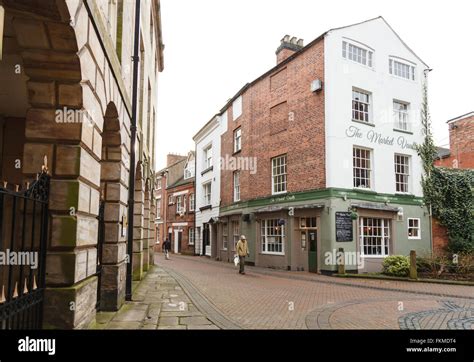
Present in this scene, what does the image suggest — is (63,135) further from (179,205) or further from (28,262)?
(179,205)

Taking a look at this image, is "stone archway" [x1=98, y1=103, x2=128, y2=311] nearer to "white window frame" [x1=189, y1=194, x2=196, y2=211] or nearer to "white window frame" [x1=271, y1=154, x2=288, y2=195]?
"white window frame" [x1=271, y1=154, x2=288, y2=195]

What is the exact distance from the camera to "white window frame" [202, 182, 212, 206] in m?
30.8

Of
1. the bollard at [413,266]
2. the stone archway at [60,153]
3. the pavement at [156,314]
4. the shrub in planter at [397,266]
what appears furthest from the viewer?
the shrub in planter at [397,266]

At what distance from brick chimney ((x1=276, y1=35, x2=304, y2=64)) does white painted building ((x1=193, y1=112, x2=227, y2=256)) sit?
6861 millimetres

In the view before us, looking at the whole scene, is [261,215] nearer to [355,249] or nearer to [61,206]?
[355,249]

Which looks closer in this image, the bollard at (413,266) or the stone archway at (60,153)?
the stone archway at (60,153)

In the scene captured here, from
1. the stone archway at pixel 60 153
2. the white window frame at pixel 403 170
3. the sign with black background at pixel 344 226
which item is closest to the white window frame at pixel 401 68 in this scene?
the white window frame at pixel 403 170

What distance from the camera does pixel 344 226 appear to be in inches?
677

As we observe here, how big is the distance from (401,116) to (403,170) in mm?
2740

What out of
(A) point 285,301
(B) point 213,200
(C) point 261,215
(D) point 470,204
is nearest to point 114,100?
(A) point 285,301

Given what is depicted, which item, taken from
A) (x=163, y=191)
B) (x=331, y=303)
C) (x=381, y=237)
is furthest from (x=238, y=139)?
(x=163, y=191)

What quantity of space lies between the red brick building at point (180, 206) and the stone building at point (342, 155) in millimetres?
13207

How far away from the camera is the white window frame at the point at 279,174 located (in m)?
20.3

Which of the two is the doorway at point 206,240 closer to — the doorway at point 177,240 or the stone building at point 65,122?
the doorway at point 177,240
